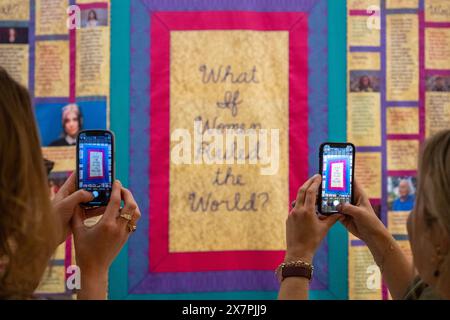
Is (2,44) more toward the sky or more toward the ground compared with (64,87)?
more toward the sky

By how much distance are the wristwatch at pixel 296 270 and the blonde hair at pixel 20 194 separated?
41 cm

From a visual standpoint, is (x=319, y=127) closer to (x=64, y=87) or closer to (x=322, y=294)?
(x=322, y=294)

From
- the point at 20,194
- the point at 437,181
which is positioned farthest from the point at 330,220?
the point at 20,194

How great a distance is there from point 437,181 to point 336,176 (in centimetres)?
51

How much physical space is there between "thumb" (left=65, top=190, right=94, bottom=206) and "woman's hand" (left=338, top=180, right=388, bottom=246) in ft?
1.72

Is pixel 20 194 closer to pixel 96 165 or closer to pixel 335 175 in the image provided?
pixel 96 165

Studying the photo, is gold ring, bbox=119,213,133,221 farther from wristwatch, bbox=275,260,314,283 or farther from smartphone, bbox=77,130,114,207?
wristwatch, bbox=275,260,314,283

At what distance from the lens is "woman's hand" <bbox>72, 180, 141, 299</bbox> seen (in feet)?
3.23

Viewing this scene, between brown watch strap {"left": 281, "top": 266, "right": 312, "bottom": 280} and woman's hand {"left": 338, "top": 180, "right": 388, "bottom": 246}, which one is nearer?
brown watch strap {"left": 281, "top": 266, "right": 312, "bottom": 280}

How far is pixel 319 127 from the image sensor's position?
6.86 feet

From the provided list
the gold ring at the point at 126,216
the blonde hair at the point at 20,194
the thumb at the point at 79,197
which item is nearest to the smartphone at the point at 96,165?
the thumb at the point at 79,197

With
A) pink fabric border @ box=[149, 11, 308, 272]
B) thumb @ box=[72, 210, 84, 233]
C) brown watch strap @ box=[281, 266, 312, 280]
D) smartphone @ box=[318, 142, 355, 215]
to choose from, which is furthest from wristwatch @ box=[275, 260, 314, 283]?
pink fabric border @ box=[149, 11, 308, 272]

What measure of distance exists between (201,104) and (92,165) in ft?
2.78
